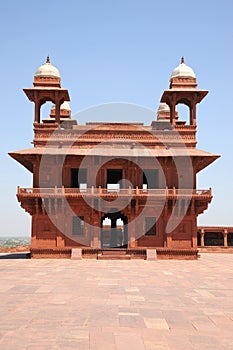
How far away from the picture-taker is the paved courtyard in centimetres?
823

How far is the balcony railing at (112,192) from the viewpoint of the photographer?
25.5 metres

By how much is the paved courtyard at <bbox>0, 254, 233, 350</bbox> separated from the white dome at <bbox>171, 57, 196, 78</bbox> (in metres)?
15.7

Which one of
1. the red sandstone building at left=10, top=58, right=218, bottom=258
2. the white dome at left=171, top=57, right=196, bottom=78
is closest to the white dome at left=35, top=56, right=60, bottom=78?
the red sandstone building at left=10, top=58, right=218, bottom=258

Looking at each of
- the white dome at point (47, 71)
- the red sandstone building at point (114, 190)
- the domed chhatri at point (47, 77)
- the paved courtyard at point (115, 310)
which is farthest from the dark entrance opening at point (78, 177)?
the paved courtyard at point (115, 310)

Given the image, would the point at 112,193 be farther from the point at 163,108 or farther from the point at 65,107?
the point at 65,107

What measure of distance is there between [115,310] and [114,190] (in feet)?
49.3

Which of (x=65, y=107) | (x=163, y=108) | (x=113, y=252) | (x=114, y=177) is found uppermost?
(x=65, y=107)

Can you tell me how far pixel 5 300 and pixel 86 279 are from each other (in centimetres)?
509

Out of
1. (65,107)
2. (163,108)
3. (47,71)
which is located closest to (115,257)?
(47,71)

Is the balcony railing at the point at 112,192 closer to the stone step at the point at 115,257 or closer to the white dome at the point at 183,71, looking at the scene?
the stone step at the point at 115,257

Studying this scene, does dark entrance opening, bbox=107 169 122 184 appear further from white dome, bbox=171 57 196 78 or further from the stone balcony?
white dome, bbox=171 57 196 78

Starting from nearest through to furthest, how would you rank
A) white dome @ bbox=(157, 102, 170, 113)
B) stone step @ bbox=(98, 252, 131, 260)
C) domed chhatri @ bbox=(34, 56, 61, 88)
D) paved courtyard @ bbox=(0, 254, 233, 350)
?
paved courtyard @ bbox=(0, 254, 233, 350) → stone step @ bbox=(98, 252, 131, 260) → domed chhatri @ bbox=(34, 56, 61, 88) → white dome @ bbox=(157, 102, 170, 113)

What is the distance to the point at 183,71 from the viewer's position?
29.7 meters

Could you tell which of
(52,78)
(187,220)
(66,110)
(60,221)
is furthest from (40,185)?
(66,110)
